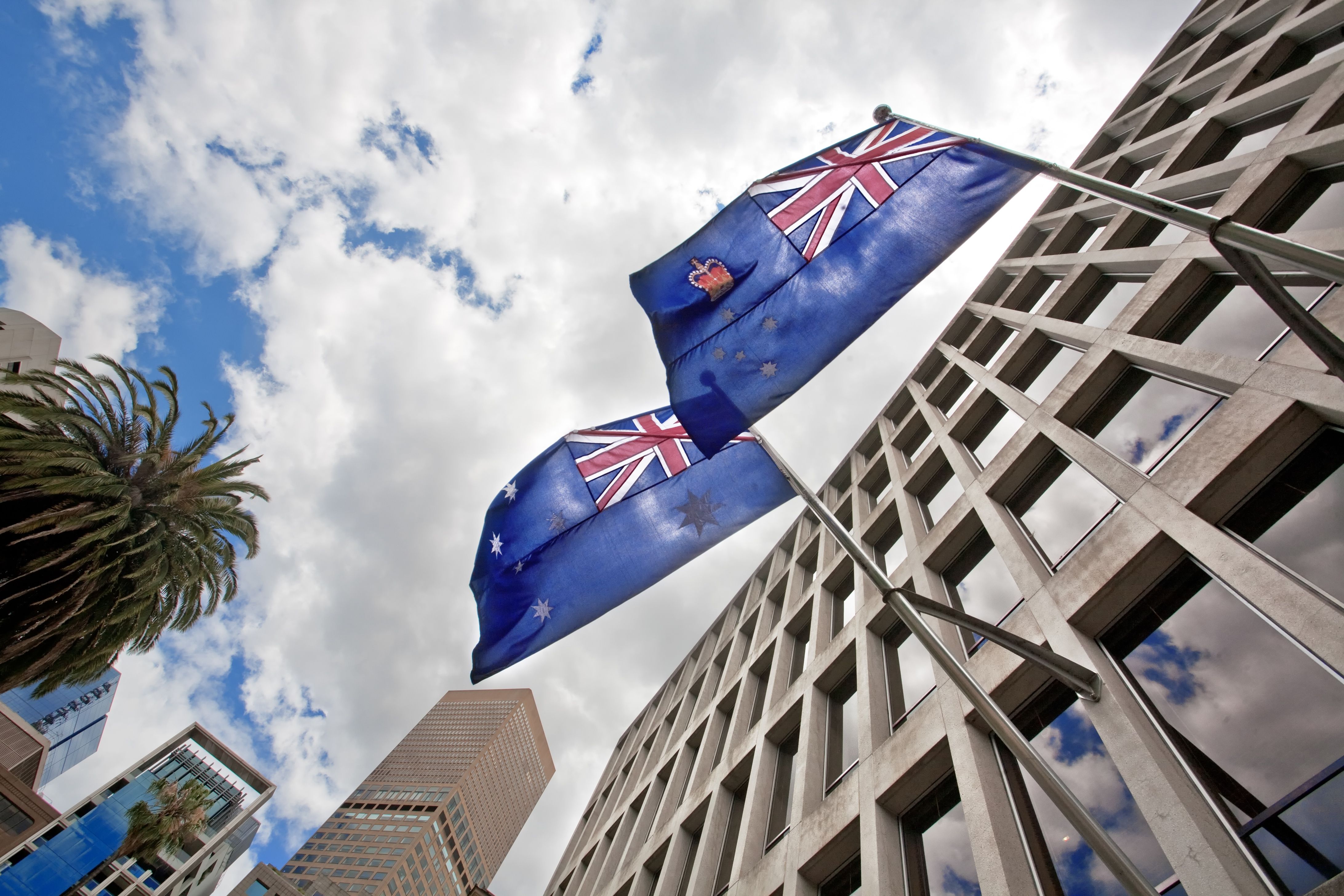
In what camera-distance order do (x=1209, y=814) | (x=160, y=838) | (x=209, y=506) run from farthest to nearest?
(x=160, y=838)
(x=209, y=506)
(x=1209, y=814)

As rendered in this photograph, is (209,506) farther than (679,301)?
Yes

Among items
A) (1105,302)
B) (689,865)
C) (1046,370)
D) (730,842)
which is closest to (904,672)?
(730,842)

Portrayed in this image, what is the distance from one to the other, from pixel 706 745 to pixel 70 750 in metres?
149

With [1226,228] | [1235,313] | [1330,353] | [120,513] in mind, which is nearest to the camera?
[1330,353]

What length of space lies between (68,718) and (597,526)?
15110 centimetres

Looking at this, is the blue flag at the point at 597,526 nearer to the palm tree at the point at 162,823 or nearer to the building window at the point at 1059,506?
the building window at the point at 1059,506

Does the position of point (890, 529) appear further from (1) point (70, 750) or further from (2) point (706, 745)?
(1) point (70, 750)

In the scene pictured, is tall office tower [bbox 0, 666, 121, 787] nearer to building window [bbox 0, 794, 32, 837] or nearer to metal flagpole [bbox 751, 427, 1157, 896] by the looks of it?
building window [bbox 0, 794, 32, 837]

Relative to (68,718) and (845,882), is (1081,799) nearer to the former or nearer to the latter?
(845,882)

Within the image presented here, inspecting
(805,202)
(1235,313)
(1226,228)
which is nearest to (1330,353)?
(1226,228)

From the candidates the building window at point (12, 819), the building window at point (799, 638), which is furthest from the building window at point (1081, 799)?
the building window at point (12, 819)

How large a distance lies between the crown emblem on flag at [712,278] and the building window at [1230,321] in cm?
778

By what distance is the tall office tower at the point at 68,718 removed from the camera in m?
105

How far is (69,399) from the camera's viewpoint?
16.1 m
